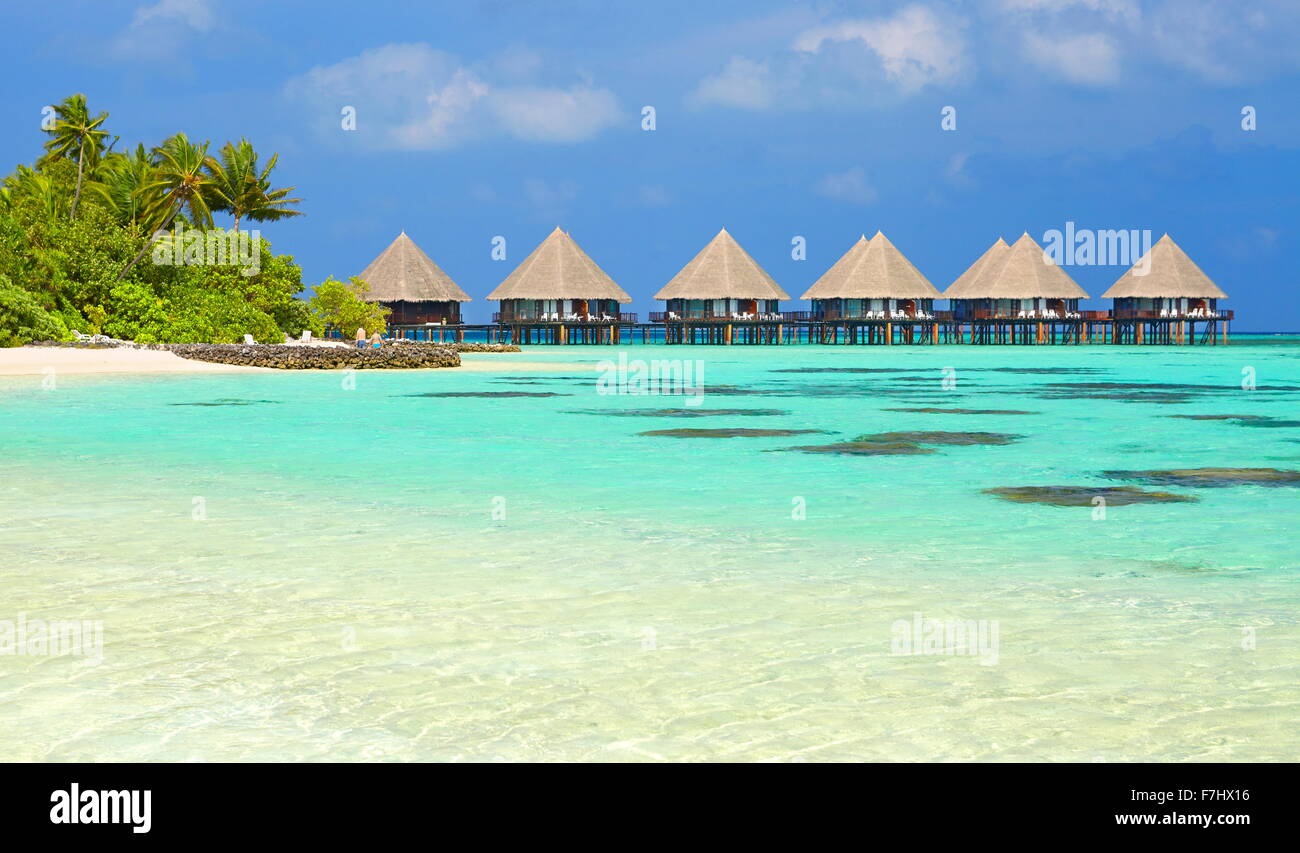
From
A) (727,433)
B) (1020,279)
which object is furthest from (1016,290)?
(727,433)

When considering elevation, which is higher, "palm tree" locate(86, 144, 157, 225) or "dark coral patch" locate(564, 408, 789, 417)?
"palm tree" locate(86, 144, 157, 225)

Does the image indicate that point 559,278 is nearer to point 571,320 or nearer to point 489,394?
point 571,320

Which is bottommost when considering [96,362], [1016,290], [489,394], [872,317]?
[489,394]

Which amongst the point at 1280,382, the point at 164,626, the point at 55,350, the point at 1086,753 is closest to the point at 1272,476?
the point at 1086,753

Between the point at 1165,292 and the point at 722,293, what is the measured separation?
24.9 m

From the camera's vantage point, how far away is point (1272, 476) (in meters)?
11.7

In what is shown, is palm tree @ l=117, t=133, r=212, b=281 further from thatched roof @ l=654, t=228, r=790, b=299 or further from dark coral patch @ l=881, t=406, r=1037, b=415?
thatched roof @ l=654, t=228, r=790, b=299

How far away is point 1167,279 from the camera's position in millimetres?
77562

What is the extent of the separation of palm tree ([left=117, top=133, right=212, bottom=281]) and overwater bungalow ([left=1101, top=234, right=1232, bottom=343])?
53978 mm

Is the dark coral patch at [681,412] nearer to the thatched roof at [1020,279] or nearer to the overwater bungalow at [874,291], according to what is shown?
the overwater bungalow at [874,291]

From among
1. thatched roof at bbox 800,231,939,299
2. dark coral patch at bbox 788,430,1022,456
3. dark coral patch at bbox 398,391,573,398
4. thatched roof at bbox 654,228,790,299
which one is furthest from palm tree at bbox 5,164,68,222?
thatched roof at bbox 800,231,939,299

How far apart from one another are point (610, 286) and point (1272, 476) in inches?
2479

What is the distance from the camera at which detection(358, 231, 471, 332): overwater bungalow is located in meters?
73.2
